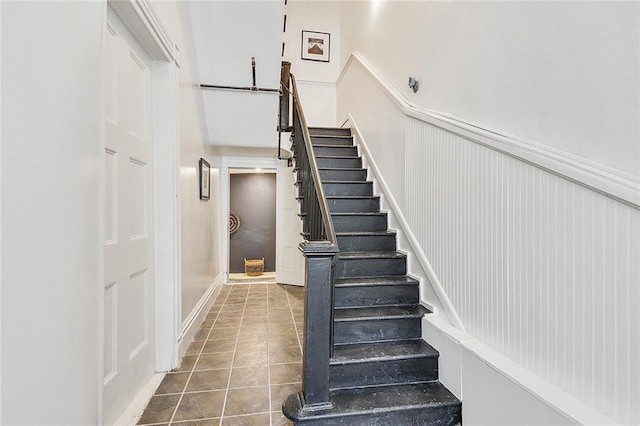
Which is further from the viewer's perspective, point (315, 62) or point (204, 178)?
point (315, 62)

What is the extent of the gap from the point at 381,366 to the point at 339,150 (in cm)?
258

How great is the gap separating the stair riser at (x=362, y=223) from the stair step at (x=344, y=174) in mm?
677

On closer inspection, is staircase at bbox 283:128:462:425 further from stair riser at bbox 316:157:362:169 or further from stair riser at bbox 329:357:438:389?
stair riser at bbox 316:157:362:169

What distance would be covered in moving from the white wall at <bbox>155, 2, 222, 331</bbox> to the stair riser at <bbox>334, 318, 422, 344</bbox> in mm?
1205

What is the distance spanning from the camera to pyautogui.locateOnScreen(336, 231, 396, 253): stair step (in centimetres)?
263

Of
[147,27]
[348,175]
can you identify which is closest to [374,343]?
[348,175]

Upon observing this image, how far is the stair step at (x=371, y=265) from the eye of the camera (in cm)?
238

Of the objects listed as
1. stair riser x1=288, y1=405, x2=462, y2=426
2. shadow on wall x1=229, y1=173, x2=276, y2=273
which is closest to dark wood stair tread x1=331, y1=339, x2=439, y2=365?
stair riser x1=288, y1=405, x2=462, y2=426

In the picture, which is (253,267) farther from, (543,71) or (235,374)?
(543,71)

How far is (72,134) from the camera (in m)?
0.98

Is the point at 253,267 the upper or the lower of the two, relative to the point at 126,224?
lower

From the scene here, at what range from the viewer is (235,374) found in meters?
2.06

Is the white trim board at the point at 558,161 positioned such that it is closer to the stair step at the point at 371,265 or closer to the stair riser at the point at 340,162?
the stair step at the point at 371,265

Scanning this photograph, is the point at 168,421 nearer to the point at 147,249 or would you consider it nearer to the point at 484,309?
the point at 147,249
